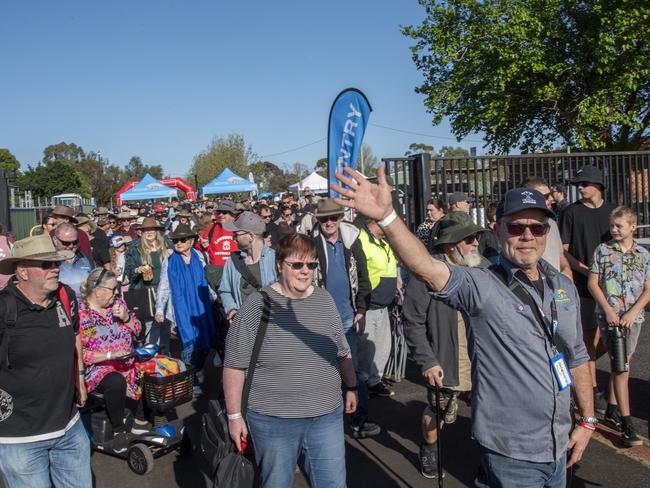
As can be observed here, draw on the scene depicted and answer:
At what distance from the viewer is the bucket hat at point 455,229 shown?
3799 millimetres

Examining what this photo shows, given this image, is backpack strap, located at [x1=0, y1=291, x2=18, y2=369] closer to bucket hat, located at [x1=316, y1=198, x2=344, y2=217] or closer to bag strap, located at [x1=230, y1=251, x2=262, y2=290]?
bag strap, located at [x1=230, y1=251, x2=262, y2=290]

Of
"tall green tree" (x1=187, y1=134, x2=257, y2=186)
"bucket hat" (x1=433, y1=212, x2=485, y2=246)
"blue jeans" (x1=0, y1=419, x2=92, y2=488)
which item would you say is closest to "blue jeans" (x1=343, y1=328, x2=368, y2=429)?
"bucket hat" (x1=433, y1=212, x2=485, y2=246)

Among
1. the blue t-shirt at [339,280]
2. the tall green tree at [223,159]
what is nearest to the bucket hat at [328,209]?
the blue t-shirt at [339,280]

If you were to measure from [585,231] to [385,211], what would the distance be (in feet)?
13.8

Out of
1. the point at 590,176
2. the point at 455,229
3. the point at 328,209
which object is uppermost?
the point at 590,176

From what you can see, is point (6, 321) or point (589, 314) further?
point (589, 314)

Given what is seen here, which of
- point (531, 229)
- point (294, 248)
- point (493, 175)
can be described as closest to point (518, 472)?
point (531, 229)

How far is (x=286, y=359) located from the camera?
10.6 ft

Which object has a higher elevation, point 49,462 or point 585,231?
point 585,231

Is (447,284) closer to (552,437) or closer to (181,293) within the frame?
(552,437)

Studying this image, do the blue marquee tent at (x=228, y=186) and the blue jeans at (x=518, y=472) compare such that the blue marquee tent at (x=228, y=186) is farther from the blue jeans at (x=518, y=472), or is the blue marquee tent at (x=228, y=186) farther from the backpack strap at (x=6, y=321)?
the blue jeans at (x=518, y=472)

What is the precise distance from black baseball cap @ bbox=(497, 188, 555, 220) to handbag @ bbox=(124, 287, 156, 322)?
5939mm

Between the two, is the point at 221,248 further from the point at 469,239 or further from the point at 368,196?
the point at 368,196

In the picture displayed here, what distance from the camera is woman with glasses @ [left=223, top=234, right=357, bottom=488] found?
3.18m
